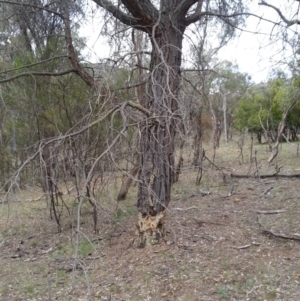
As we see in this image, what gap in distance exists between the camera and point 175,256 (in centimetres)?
429

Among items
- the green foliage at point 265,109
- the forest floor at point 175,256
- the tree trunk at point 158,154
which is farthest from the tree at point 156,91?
the green foliage at point 265,109

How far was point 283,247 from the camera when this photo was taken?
429cm

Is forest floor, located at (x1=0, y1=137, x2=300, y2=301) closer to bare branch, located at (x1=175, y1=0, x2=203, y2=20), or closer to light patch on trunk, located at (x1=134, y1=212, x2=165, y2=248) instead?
light patch on trunk, located at (x1=134, y1=212, x2=165, y2=248)

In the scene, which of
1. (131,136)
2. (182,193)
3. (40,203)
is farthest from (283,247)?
(40,203)

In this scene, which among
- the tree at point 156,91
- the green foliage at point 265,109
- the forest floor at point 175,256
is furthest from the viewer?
the green foliage at point 265,109

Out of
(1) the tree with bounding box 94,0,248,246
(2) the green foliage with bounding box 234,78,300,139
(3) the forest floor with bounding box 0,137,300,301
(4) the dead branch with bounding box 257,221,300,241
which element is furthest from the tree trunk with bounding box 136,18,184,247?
(2) the green foliage with bounding box 234,78,300,139

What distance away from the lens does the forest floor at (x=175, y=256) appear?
143 inches

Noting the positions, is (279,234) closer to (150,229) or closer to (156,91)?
(150,229)

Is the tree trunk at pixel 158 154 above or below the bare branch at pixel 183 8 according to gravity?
below

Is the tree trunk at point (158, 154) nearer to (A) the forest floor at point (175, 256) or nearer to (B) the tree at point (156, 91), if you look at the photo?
(B) the tree at point (156, 91)

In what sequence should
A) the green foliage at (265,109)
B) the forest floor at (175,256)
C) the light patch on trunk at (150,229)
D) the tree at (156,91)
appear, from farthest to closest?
1. the green foliage at (265,109)
2. the light patch on trunk at (150,229)
3. the tree at (156,91)
4. the forest floor at (175,256)

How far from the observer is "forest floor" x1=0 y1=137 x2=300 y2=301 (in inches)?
143

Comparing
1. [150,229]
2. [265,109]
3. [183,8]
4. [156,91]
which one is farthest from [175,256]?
[265,109]

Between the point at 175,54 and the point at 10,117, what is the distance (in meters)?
2.98
